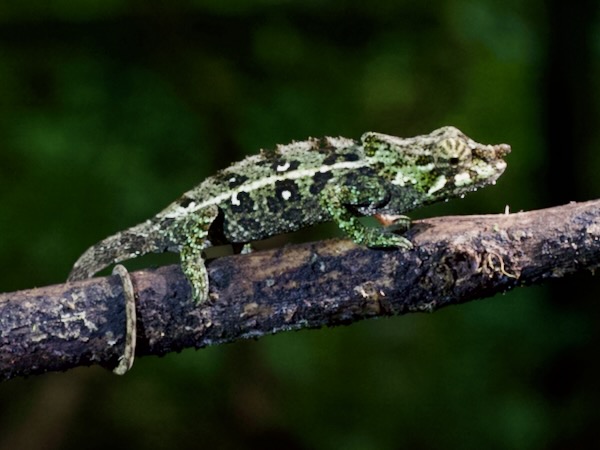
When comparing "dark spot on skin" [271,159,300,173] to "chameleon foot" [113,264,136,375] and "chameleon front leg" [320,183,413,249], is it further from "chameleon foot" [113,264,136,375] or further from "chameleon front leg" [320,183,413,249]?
"chameleon foot" [113,264,136,375]

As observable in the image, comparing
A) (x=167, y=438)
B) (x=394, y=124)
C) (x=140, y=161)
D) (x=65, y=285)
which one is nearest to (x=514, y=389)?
(x=394, y=124)

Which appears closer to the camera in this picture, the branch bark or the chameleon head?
the branch bark

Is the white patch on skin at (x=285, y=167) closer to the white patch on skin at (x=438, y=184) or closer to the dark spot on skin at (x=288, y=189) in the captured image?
the dark spot on skin at (x=288, y=189)

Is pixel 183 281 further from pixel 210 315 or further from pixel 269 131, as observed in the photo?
pixel 269 131

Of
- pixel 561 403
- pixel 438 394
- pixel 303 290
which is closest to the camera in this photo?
pixel 303 290

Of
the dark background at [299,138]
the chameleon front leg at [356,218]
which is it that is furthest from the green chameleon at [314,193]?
the dark background at [299,138]

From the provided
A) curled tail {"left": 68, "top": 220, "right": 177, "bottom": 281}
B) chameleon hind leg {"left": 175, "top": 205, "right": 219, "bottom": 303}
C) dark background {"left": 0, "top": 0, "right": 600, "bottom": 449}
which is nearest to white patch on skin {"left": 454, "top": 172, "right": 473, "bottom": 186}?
chameleon hind leg {"left": 175, "top": 205, "right": 219, "bottom": 303}

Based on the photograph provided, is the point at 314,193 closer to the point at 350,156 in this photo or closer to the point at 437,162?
the point at 350,156
